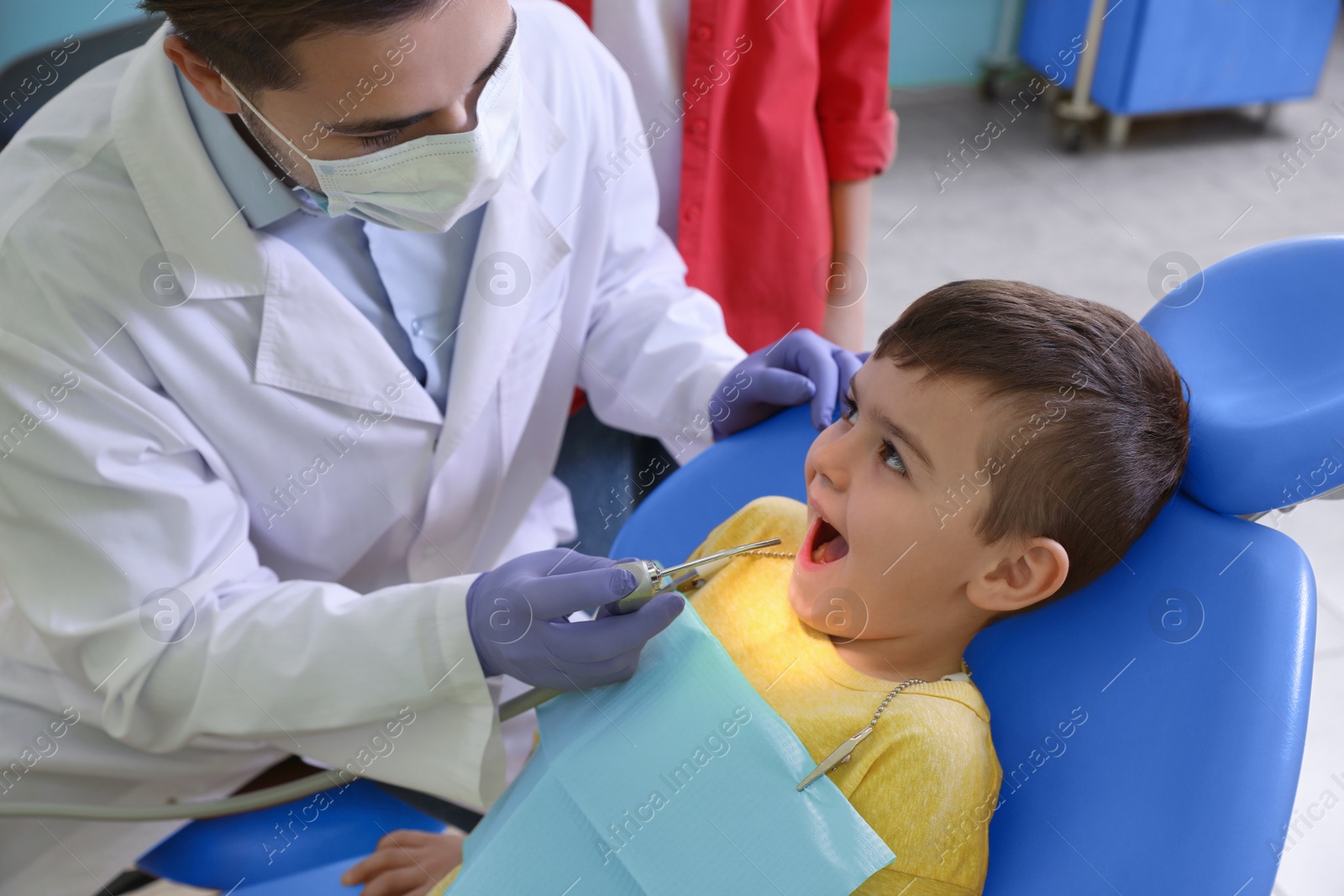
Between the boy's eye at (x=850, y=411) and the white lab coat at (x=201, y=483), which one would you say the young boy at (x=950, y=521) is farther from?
the white lab coat at (x=201, y=483)

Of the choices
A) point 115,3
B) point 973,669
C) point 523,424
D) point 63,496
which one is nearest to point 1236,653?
point 973,669

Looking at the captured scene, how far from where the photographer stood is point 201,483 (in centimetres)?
112

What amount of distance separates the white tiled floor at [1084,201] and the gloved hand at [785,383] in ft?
5.86

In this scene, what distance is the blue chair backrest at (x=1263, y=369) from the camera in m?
0.90

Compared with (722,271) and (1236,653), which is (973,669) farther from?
(722,271)

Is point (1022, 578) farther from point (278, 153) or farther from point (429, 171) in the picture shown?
point (278, 153)

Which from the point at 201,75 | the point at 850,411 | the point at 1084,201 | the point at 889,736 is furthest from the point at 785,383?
the point at 1084,201

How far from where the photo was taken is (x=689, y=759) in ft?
3.08

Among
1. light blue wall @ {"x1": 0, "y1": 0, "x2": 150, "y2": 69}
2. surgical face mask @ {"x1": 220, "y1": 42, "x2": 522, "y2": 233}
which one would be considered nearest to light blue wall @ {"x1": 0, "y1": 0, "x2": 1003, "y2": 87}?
light blue wall @ {"x1": 0, "y1": 0, "x2": 150, "y2": 69}

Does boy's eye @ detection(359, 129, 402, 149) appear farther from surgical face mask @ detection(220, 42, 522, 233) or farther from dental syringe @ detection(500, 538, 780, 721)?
dental syringe @ detection(500, 538, 780, 721)

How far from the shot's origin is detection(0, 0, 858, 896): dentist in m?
0.99

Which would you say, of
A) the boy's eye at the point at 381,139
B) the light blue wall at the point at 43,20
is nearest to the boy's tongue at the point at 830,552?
the boy's eye at the point at 381,139

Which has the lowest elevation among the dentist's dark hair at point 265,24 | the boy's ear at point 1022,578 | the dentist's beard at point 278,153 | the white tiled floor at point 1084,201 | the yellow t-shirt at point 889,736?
the white tiled floor at point 1084,201

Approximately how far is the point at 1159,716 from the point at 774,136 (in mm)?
1010
